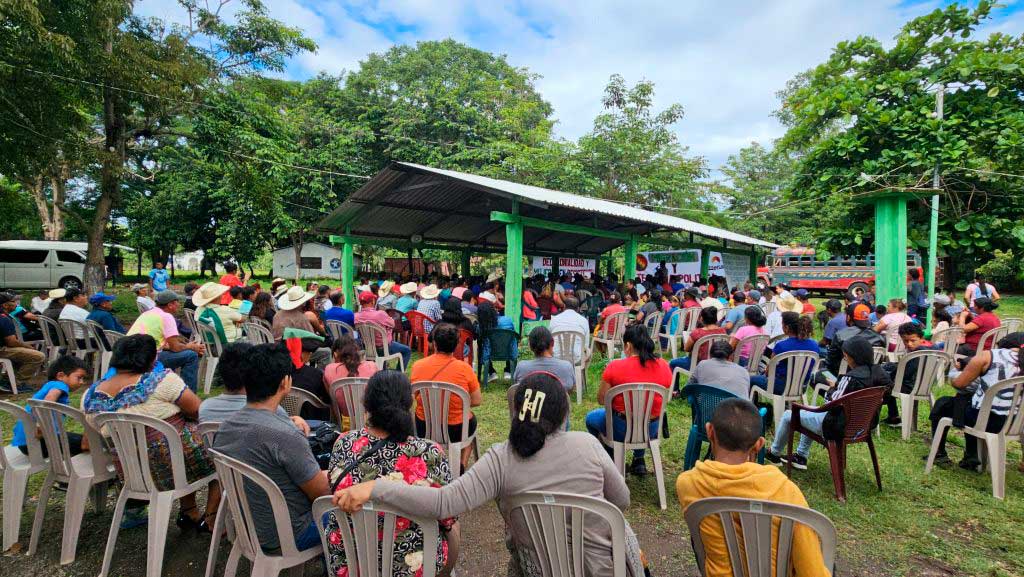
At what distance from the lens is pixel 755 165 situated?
32.6 meters

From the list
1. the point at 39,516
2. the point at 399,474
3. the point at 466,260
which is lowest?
the point at 39,516

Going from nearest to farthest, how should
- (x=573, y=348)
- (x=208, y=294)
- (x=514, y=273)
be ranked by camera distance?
1. (x=573, y=348)
2. (x=208, y=294)
3. (x=514, y=273)

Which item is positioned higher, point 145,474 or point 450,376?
point 450,376

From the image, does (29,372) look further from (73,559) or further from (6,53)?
(6,53)

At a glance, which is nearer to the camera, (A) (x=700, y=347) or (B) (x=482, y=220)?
(A) (x=700, y=347)

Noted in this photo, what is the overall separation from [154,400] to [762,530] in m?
3.07

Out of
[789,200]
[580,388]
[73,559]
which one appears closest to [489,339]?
[580,388]

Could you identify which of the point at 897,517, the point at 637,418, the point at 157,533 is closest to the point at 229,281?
the point at 157,533

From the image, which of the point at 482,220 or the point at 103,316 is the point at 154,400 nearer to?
the point at 103,316

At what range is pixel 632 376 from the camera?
379cm

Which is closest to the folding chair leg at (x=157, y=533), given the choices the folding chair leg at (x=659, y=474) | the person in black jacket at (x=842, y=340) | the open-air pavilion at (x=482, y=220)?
the folding chair leg at (x=659, y=474)

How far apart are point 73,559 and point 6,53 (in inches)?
427

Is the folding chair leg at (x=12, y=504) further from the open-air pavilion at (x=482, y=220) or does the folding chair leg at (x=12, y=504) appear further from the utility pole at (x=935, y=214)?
the utility pole at (x=935, y=214)

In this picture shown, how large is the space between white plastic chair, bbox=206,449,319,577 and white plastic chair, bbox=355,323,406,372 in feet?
14.7
